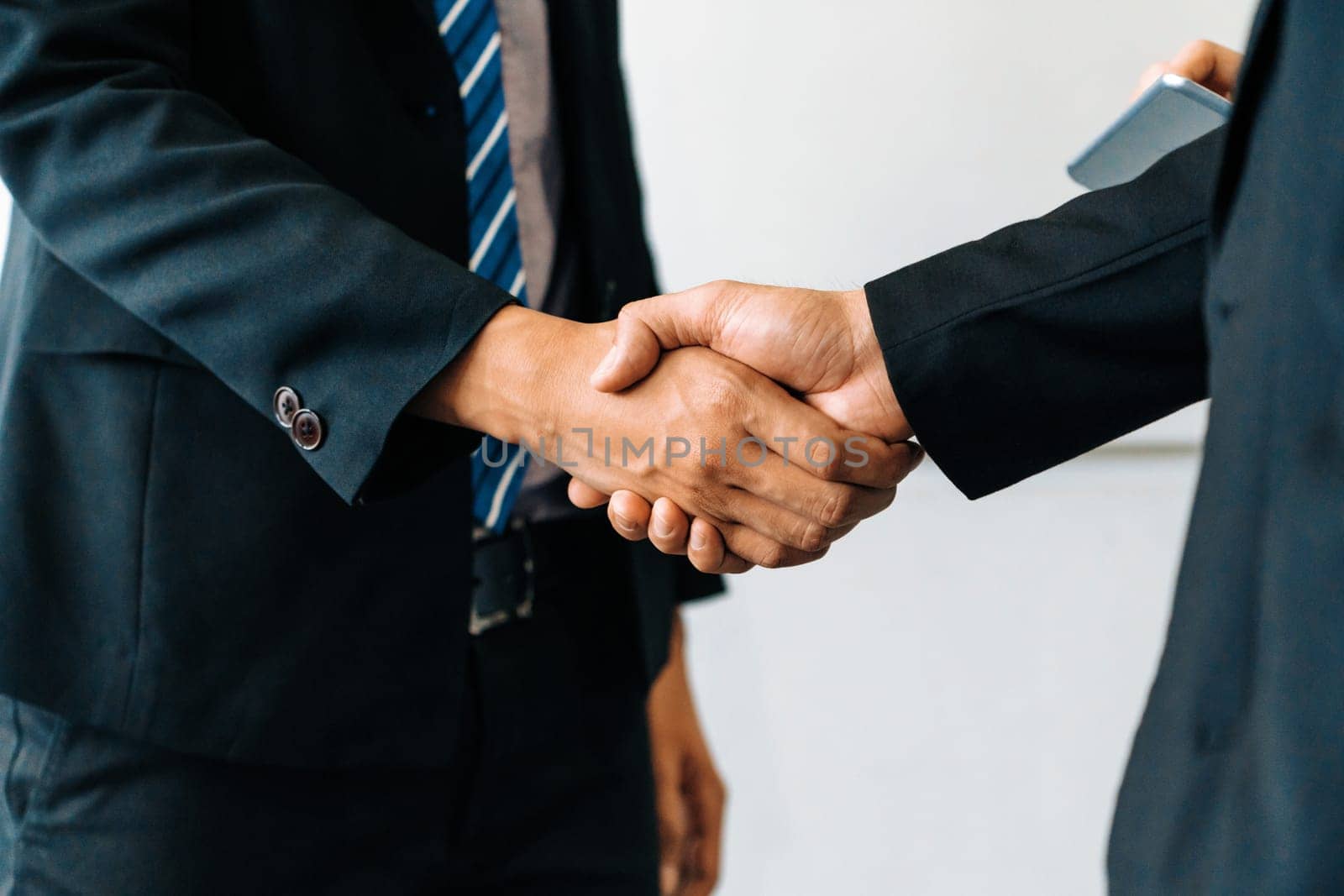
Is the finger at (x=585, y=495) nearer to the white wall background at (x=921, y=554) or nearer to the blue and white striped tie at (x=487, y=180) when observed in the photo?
the blue and white striped tie at (x=487, y=180)

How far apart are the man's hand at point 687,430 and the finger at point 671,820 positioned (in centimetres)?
42

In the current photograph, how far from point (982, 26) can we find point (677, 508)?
35.2 inches

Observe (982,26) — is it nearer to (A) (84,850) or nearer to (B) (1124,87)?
(B) (1124,87)

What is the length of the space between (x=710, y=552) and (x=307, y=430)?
0.25m

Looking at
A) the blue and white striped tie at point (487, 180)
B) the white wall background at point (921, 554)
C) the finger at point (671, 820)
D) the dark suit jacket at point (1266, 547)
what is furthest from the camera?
the white wall background at point (921, 554)

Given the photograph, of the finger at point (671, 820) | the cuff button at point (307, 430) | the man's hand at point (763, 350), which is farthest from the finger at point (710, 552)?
the finger at point (671, 820)

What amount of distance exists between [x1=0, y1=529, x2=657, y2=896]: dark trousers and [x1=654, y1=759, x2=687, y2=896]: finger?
8 centimetres

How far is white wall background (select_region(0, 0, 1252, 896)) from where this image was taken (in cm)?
128

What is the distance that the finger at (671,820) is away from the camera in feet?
→ 3.36

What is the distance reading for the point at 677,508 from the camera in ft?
2.28

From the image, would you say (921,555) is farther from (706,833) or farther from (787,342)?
(787,342)

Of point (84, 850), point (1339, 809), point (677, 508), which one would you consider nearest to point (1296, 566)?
point (1339, 809)

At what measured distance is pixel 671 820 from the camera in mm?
1027

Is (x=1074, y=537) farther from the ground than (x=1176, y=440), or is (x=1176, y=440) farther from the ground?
(x=1176, y=440)
